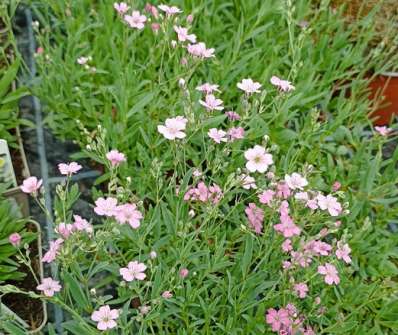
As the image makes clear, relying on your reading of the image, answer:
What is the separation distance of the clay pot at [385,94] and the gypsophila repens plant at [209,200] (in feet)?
0.48

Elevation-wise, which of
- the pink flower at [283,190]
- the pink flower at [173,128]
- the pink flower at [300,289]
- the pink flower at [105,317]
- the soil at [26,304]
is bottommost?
the soil at [26,304]

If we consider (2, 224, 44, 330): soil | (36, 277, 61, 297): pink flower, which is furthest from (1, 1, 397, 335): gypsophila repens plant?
(2, 224, 44, 330): soil

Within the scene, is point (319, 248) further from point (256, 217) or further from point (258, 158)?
point (258, 158)

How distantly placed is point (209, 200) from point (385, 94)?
1563mm

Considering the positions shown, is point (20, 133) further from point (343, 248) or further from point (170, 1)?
point (343, 248)

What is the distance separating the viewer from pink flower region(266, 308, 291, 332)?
182 cm

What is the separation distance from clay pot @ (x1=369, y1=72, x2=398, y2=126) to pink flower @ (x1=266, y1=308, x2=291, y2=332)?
138 cm

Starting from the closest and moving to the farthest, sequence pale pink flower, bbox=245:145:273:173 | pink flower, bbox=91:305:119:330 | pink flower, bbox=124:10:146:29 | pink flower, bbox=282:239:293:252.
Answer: pink flower, bbox=91:305:119:330
pale pink flower, bbox=245:145:273:173
pink flower, bbox=282:239:293:252
pink flower, bbox=124:10:146:29

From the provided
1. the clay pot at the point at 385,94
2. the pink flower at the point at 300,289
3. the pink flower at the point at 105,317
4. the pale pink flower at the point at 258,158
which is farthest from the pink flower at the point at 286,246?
the clay pot at the point at 385,94

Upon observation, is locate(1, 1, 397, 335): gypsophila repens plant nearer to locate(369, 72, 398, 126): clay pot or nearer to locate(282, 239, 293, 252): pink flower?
locate(282, 239, 293, 252): pink flower

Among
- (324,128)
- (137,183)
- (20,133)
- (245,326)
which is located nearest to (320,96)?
(324,128)

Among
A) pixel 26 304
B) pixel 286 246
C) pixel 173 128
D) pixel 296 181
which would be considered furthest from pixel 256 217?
pixel 26 304

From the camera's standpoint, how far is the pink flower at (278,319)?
1.82 metres

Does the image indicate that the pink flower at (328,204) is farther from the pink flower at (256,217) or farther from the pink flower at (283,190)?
the pink flower at (256,217)
